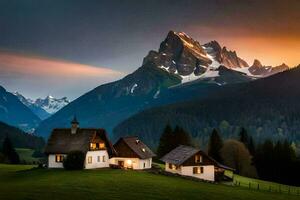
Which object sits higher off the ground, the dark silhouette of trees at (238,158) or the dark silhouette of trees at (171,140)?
the dark silhouette of trees at (171,140)

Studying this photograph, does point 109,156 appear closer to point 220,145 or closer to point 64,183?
point 64,183

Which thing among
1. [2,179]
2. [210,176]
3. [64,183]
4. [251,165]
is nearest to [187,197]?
[64,183]

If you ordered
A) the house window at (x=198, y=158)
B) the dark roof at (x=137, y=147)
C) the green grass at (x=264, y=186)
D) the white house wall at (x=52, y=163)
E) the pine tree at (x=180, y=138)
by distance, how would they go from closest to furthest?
the green grass at (x=264, y=186), the white house wall at (x=52, y=163), the house window at (x=198, y=158), the dark roof at (x=137, y=147), the pine tree at (x=180, y=138)

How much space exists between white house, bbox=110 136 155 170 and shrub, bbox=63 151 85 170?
1421cm

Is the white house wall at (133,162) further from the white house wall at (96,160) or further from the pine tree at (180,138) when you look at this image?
the pine tree at (180,138)

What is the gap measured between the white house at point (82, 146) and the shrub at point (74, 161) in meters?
2.96

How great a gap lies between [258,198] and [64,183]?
26.1m

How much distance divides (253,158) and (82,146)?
6431 cm

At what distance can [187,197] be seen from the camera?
5662 centimetres

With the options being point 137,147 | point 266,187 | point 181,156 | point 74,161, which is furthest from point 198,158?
point 74,161

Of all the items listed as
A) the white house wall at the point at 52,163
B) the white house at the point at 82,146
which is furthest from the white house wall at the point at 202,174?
the white house wall at the point at 52,163

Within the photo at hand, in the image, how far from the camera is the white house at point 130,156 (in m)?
98.8

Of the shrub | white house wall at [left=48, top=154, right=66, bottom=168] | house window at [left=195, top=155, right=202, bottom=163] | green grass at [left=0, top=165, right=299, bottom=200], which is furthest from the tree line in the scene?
green grass at [left=0, top=165, right=299, bottom=200]

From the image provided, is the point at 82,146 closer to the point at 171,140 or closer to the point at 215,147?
the point at 171,140
